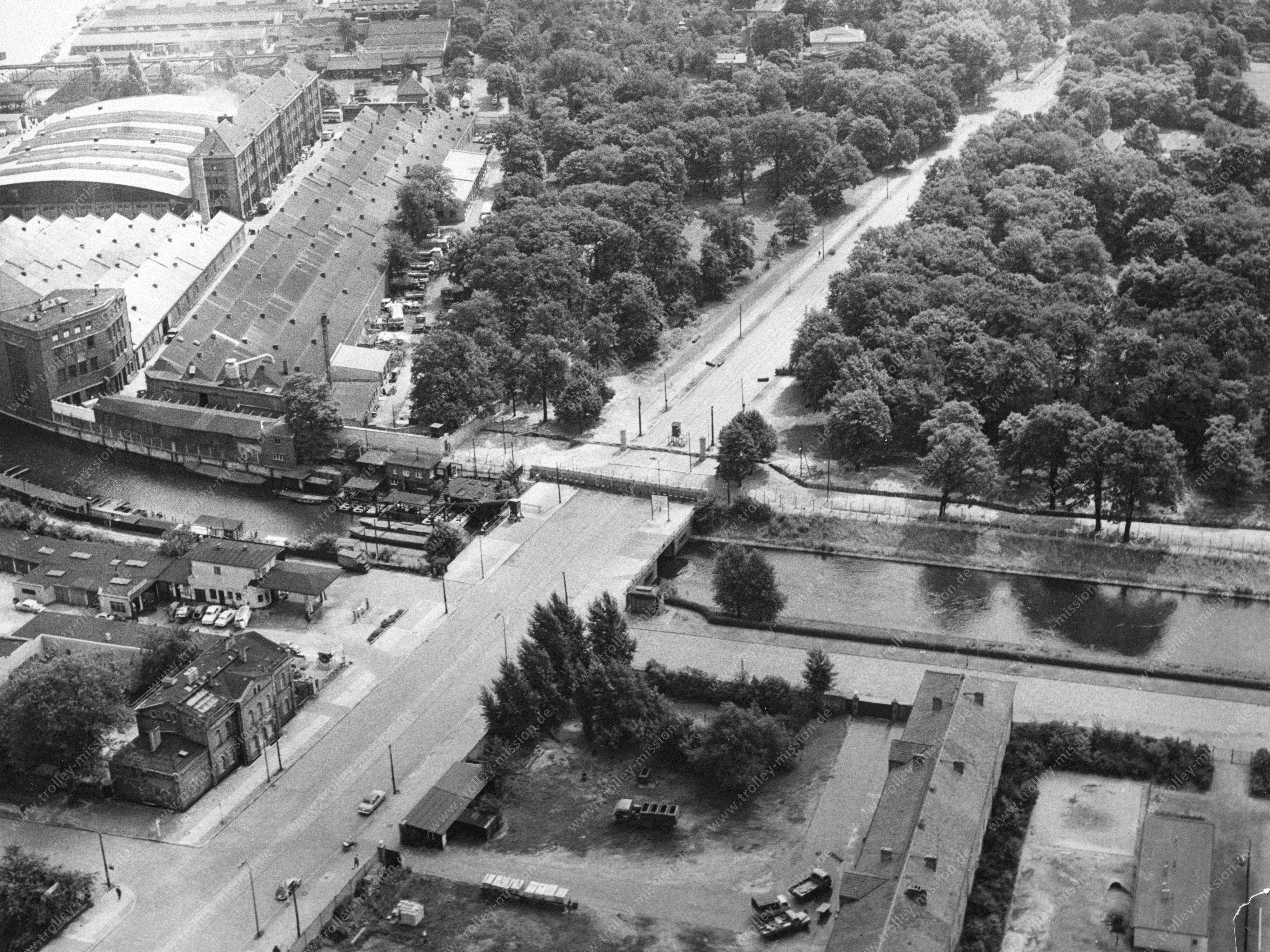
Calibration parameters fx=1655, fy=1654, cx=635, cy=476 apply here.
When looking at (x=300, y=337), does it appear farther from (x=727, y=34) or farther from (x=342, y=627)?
(x=727, y=34)

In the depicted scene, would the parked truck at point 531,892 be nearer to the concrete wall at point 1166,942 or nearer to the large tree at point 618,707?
the large tree at point 618,707

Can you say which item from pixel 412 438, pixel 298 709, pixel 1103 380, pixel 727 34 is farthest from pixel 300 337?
pixel 727 34

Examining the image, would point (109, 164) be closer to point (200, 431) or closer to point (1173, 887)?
point (200, 431)

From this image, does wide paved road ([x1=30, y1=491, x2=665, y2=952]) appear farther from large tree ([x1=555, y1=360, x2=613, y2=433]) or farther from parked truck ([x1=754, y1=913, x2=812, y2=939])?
large tree ([x1=555, y1=360, x2=613, y2=433])

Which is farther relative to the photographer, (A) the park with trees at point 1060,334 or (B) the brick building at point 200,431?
(B) the brick building at point 200,431

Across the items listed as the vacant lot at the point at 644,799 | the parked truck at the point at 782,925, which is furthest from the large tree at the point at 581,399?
the parked truck at the point at 782,925

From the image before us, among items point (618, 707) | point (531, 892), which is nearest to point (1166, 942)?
point (531, 892)
